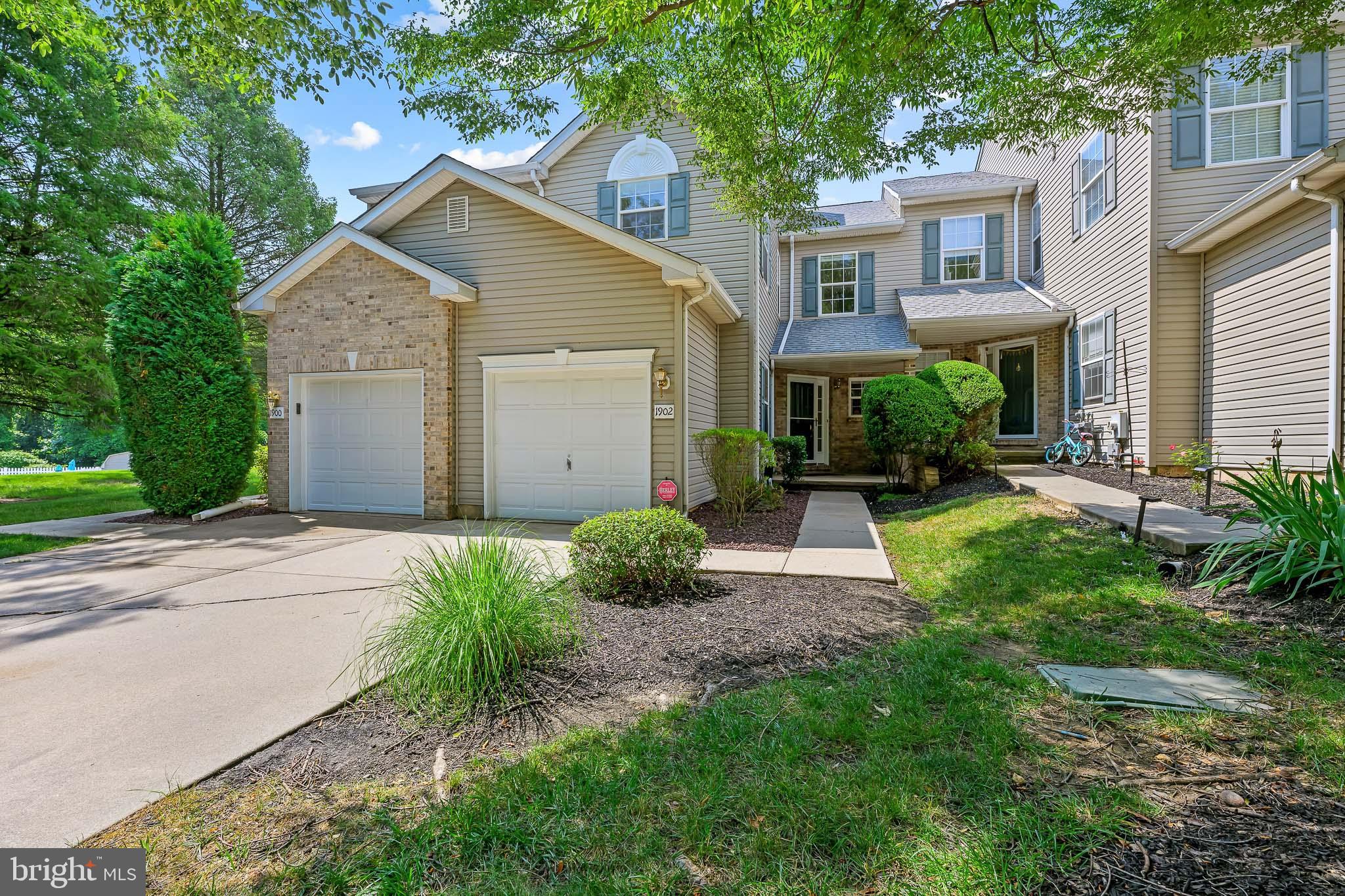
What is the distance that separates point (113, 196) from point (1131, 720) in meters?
19.2

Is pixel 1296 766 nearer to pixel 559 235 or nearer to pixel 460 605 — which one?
pixel 460 605

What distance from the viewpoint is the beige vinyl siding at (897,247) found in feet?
47.3

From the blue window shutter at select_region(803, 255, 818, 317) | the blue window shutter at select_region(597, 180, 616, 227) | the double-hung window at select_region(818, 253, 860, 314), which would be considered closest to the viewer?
the blue window shutter at select_region(597, 180, 616, 227)

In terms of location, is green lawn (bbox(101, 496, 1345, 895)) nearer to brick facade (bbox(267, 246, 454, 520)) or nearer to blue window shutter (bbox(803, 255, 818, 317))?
brick facade (bbox(267, 246, 454, 520))

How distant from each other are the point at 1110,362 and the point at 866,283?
19.5 feet

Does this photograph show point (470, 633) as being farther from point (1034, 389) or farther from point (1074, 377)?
point (1034, 389)

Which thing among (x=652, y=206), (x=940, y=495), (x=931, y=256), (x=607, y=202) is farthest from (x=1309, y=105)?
(x=607, y=202)

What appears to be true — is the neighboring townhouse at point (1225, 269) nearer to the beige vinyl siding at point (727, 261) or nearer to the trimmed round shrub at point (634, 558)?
the beige vinyl siding at point (727, 261)

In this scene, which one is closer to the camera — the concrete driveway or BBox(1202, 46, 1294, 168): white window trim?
the concrete driveway

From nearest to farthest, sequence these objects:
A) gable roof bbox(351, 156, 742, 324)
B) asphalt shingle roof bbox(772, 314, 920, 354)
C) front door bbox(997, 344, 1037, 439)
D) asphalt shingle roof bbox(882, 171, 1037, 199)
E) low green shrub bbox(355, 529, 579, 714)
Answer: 1. low green shrub bbox(355, 529, 579, 714)
2. gable roof bbox(351, 156, 742, 324)
3. asphalt shingle roof bbox(772, 314, 920, 354)
4. front door bbox(997, 344, 1037, 439)
5. asphalt shingle roof bbox(882, 171, 1037, 199)

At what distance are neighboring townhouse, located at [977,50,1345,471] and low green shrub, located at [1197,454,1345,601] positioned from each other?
4466 millimetres

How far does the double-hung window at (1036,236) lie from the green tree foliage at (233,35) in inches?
551

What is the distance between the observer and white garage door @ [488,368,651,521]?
826 centimetres

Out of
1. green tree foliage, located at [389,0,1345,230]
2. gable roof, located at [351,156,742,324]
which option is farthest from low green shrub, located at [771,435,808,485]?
green tree foliage, located at [389,0,1345,230]
